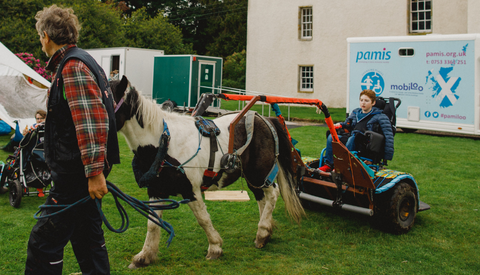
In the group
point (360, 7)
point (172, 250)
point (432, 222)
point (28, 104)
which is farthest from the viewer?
point (360, 7)

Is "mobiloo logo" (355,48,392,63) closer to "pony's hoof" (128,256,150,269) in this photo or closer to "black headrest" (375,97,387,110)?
"black headrest" (375,97,387,110)

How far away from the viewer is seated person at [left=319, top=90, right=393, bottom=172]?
4.90m

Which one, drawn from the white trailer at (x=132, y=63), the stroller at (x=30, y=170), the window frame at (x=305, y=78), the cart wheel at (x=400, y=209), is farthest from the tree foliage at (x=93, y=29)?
the cart wheel at (x=400, y=209)

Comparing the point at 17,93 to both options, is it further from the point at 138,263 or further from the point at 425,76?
the point at 425,76

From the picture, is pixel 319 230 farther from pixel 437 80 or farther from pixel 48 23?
pixel 437 80

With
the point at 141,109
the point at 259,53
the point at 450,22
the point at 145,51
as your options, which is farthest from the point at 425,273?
the point at 259,53

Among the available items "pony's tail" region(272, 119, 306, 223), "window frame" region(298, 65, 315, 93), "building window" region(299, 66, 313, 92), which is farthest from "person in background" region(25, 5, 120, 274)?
"building window" region(299, 66, 313, 92)

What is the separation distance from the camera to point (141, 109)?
3518mm

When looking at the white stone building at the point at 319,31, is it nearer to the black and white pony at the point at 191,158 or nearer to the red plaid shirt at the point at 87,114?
the black and white pony at the point at 191,158

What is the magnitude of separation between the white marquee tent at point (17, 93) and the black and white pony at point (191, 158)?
→ 7.69 meters

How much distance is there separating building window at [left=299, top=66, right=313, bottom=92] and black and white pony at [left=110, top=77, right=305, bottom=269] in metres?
20.1

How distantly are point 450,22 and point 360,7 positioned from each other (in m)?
4.56

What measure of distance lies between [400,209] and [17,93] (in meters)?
10.2

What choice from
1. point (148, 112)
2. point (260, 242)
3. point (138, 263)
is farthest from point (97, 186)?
point (260, 242)
